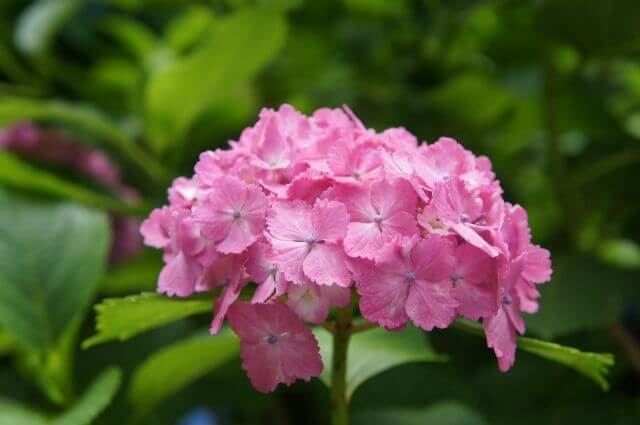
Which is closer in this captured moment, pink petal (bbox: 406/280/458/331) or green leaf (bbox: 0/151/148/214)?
A: pink petal (bbox: 406/280/458/331)

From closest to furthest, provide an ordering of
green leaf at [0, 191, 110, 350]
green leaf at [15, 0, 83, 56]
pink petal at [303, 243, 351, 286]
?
pink petal at [303, 243, 351, 286] < green leaf at [0, 191, 110, 350] < green leaf at [15, 0, 83, 56]

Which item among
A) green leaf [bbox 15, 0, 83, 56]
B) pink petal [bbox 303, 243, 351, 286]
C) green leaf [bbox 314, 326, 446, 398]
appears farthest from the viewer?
green leaf [bbox 15, 0, 83, 56]

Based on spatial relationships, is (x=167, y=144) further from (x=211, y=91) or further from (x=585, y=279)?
(x=585, y=279)

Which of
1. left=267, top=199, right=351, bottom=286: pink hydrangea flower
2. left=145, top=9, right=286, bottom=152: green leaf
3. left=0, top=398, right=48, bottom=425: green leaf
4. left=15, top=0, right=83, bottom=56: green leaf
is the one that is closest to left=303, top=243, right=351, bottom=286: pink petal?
left=267, top=199, right=351, bottom=286: pink hydrangea flower

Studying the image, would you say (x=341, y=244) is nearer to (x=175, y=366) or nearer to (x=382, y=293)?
(x=382, y=293)

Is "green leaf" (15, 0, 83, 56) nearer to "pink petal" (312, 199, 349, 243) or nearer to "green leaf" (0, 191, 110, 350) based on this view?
"green leaf" (0, 191, 110, 350)

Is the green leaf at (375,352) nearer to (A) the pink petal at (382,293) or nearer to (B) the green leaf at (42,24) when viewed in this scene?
(A) the pink petal at (382,293)
